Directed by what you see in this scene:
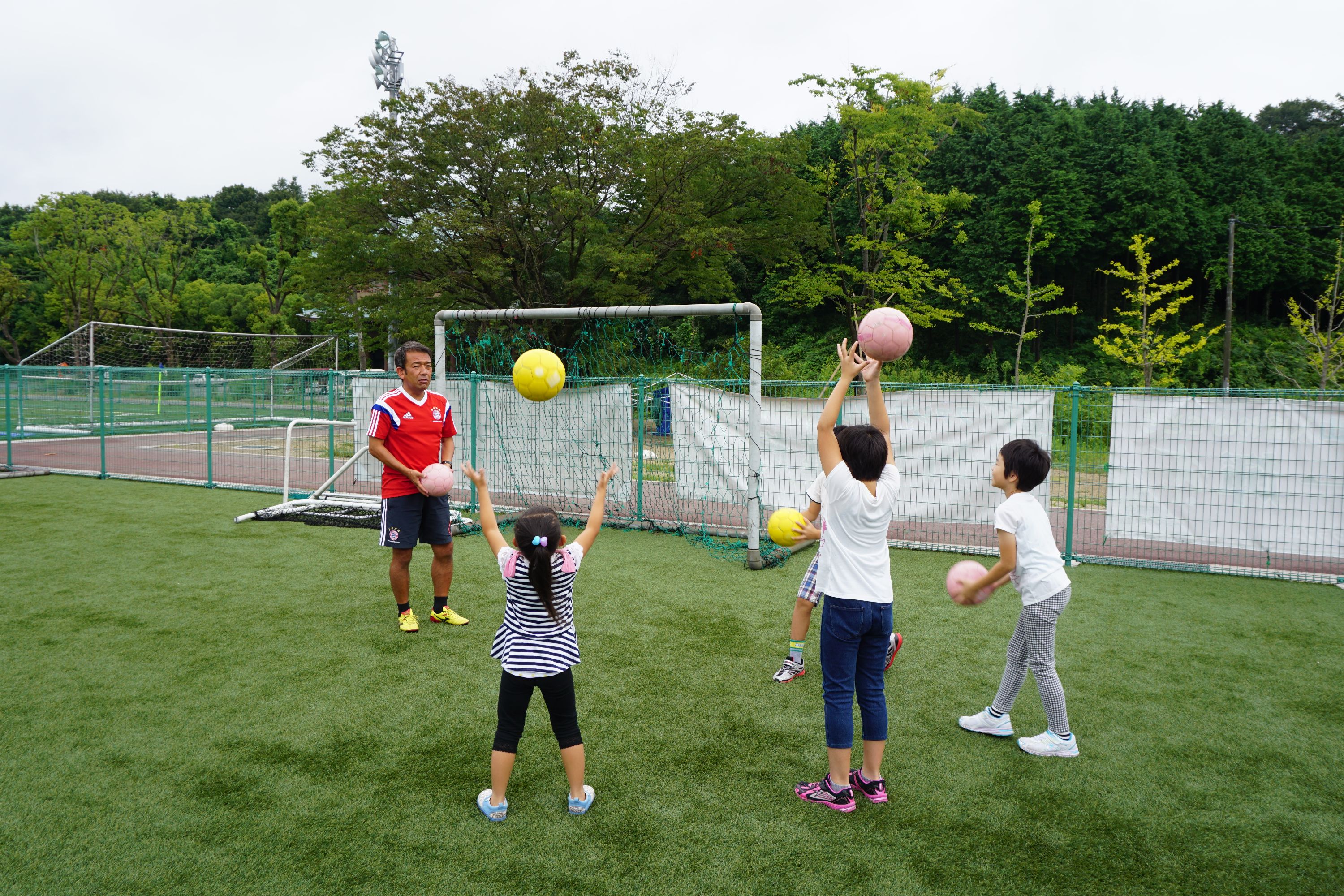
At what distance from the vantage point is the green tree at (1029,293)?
30.0 metres

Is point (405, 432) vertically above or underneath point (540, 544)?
above

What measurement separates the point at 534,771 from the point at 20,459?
1679 centimetres

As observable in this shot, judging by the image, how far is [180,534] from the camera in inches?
344

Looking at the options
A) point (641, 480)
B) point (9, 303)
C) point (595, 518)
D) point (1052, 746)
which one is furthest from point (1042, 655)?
point (9, 303)

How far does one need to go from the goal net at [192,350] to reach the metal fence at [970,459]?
1784cm

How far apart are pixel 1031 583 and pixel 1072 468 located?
4.67m

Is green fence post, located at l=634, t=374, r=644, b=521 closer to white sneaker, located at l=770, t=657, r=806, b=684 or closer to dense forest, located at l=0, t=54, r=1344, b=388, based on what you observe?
white sneaker, located at l=770, t=657, r=806, b=684

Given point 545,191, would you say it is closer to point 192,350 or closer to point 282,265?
point 192,350

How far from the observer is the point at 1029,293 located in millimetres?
30250

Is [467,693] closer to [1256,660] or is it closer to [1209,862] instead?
[1209,862]

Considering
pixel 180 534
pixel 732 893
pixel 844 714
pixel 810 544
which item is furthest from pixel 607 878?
pixel 180 534

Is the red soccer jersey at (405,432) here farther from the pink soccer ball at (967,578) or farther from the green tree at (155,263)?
the green tree at (155,263)

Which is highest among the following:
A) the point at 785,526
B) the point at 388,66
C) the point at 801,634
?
the point at 388,66

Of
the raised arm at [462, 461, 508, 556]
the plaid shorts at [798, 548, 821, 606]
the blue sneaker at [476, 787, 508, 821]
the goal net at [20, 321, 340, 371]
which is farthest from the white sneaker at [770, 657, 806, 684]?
the goal net at [20, 321, 340, 371]
